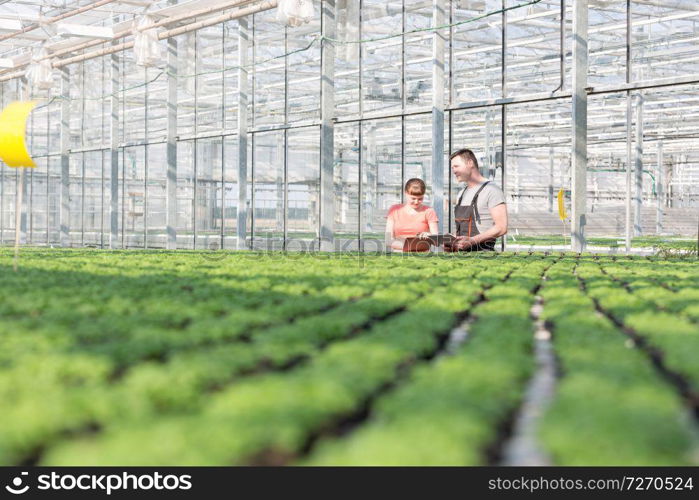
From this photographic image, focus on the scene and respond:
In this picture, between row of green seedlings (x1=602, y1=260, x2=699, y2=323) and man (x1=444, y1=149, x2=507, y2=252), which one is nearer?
row of green seedlings (x1=602, y1=260, x2=699, y2=323)

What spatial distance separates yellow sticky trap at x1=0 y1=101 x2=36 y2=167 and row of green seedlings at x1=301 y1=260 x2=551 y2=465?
548 cm

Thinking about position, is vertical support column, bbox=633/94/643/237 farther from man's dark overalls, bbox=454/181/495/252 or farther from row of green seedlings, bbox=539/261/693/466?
row of green seedlings, bbox=539/261/693/466

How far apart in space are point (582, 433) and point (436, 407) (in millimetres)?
475

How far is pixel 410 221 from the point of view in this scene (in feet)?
36.2

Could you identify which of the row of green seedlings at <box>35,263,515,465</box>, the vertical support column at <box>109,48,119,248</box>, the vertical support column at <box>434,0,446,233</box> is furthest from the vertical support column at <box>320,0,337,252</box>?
the row of green seedlings at <box>35,263,515,465</box>

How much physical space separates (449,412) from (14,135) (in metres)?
6.52

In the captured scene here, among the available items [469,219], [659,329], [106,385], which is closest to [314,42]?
[469,219]

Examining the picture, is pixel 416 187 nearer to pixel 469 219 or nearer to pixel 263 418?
pixel 469 219

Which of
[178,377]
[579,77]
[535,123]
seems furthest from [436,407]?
[535,123]

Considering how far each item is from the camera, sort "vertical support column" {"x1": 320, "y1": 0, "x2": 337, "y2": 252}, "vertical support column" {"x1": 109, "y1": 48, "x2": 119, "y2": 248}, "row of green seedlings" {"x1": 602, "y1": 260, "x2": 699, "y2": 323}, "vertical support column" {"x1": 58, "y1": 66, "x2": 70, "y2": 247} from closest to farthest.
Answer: "row of green seedlings" {"x1": 602, "y1": 260, "x2": 699, "y2": 323} → "vertical support column" {"x1": 320, "y1": 0, "x2": 337, "y2": 252} → "vertical support column" {"x1": 109, "y1": 48, "x2": 119, "y2": 248} → "vertical support column" {"x1": 58, "y1": 66, "x2": 70, "y2": 247}

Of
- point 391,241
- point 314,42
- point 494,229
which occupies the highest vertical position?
point 314,42

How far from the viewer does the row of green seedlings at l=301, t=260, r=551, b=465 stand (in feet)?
7.20
